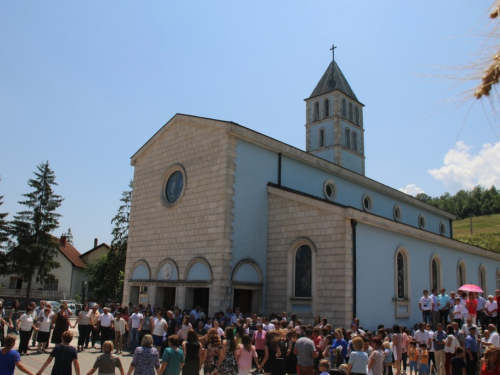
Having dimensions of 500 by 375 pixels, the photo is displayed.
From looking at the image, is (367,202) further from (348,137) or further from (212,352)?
(212,352)

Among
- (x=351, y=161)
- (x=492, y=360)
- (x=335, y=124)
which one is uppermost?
(x=335, y=124)

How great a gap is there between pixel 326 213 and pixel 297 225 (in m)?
1.66

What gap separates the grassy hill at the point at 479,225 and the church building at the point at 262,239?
68.7m

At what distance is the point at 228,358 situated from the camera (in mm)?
10109

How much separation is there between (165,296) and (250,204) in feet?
22.5

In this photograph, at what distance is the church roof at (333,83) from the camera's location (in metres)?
37.8

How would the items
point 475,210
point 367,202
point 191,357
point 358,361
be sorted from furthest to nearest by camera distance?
point 475,210 → point 367,202 → point 191,357 → point 358,361

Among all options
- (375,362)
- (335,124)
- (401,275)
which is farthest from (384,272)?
(335,124)

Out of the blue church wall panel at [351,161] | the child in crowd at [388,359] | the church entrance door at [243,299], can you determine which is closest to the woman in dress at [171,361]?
the child in crowd at [388,359]

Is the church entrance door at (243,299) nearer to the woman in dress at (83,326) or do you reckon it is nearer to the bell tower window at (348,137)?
the woman in dress at (83,326)

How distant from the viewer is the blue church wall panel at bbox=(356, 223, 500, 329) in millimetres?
18547

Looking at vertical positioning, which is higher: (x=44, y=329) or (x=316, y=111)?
(x=316, y=111)

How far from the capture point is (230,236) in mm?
19875

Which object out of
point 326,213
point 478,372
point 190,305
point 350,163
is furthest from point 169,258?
point 350,163
